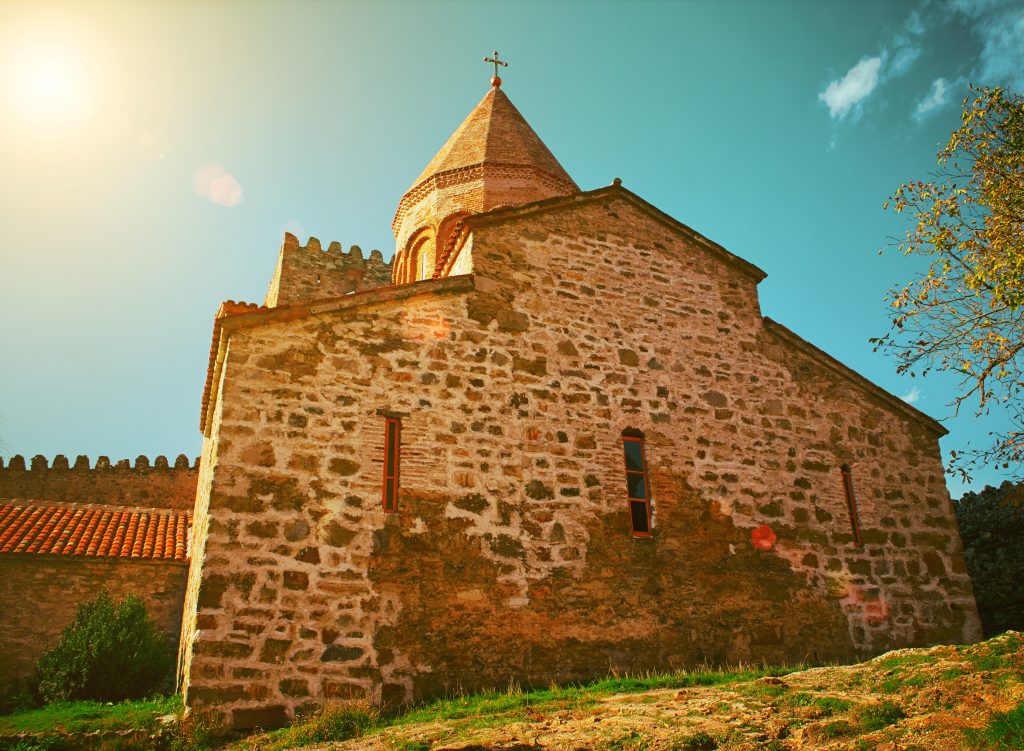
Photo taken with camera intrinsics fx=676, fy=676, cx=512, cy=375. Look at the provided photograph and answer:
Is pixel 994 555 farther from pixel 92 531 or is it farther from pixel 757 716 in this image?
pixel 92 531

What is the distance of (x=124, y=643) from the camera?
10.2 m

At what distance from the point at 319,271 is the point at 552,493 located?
15.1 m

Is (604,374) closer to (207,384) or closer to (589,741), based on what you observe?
(589,741)

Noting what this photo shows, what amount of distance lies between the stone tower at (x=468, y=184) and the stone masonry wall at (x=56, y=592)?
28.2 ft

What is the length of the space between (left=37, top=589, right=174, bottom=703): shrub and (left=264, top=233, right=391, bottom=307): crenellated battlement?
11.7 m

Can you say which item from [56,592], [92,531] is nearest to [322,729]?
[56,592]

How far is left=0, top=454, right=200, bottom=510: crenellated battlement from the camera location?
2066 cm

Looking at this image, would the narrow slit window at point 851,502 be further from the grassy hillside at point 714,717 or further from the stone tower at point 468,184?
the stone tower at point 468,184

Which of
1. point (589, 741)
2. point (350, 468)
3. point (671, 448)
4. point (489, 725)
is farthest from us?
point (671, 448)

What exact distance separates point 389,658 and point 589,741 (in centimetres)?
293

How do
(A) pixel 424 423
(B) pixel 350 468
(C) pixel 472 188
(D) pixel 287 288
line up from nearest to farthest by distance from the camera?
(B) pixel 350 468
(A) pixel 424 423
(C) pixel 472 188
(D) pixel 287 288

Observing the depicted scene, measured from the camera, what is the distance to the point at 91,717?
778cm

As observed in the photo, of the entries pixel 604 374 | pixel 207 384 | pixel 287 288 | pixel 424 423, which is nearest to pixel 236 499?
pixel 424 423

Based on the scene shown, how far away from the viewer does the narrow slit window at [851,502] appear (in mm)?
10086
